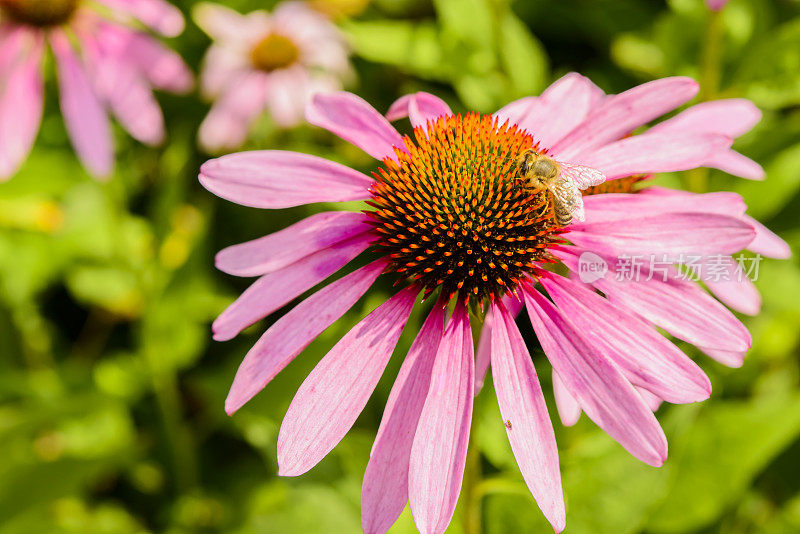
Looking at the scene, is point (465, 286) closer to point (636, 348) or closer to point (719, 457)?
point (636, 348)

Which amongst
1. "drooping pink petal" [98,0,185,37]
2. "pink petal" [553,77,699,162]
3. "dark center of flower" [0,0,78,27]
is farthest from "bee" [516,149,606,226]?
"dark center of flower" [0,0,78,27]

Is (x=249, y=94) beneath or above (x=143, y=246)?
above

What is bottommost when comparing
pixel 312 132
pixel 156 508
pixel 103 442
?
pixel 156 508

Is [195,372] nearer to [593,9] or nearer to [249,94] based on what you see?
[249,94]

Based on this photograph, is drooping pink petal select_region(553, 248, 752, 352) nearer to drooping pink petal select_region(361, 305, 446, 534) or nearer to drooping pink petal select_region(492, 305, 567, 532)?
drooping pink petal select_region(492, 305, 567, 532)

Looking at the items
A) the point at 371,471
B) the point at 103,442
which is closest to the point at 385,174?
the point at 371,471

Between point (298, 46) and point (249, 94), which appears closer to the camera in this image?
point (249, 94)

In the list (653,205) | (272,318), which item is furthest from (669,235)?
(272,318)
